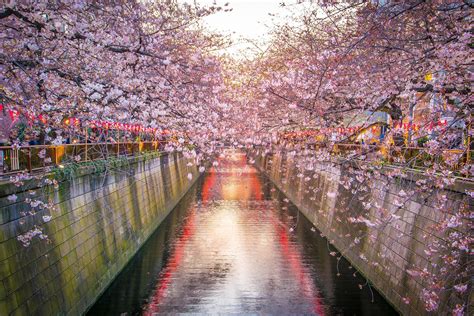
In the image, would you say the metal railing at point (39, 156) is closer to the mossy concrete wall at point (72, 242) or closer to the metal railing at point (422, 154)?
the mossy concrete wall at point (72, 242)

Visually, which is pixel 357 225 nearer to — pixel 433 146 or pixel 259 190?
pixel 433 146

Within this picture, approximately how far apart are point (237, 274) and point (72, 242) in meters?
6.28

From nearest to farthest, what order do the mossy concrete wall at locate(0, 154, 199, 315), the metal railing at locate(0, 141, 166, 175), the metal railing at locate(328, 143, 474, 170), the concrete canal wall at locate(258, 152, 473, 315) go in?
the metal railing at locate(328, 143, 474, 170)
the mossy concrete wall at locate(0, 154, 199, 315)
the metal railing at locate(0, 141, 166, 175)
the concrete canal wall at locate(258, 152, 473, 315)

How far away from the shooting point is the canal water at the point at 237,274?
12508 mm

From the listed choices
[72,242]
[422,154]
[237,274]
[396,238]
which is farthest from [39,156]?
[396,238]

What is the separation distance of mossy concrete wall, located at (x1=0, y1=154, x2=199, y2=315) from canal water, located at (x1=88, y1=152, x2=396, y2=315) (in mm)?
887

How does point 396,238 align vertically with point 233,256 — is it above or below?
above

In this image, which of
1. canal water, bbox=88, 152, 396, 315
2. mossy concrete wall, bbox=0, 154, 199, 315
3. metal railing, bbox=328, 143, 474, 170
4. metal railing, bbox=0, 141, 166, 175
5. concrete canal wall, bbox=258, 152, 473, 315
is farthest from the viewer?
canal water, bbox=88, 152, 396, 315

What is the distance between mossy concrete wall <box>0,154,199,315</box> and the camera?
805 cm

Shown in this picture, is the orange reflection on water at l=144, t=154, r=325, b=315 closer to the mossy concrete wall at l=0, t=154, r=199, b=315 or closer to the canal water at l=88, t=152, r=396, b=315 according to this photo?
the canal water at l=88, t=152, r=396, b=315

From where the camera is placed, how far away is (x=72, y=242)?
11.1m

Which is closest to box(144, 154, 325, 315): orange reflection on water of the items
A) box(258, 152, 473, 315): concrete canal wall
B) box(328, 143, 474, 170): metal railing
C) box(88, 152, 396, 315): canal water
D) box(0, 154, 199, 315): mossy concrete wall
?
box(88, 152, 396, 315): canal water

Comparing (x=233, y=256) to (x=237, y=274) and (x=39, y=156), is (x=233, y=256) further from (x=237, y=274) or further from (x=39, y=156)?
(x=39, y=156)

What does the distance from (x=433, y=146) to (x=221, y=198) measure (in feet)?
90.6
